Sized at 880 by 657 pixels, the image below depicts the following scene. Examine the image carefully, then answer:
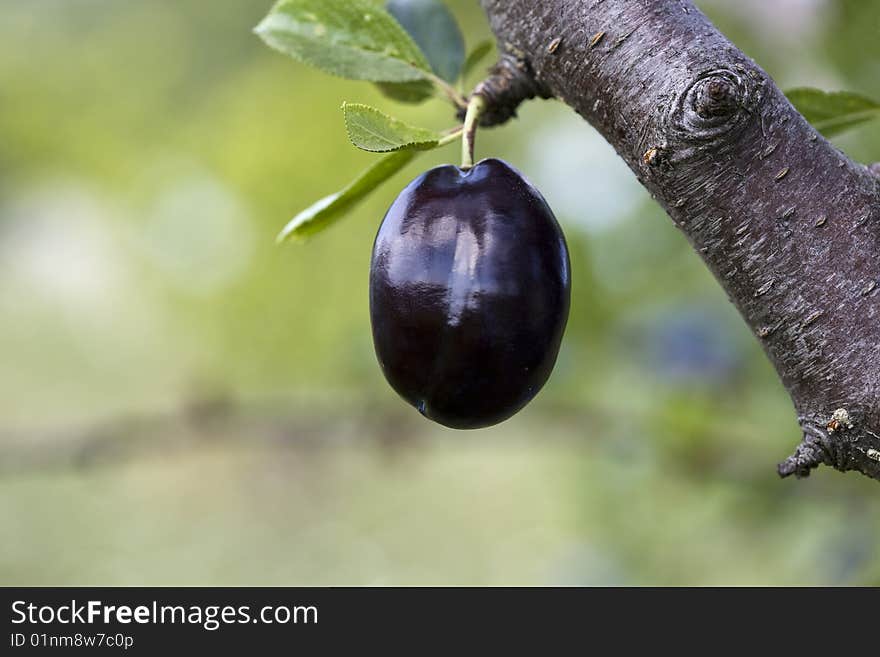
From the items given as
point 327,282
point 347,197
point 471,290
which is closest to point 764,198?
point 471,290

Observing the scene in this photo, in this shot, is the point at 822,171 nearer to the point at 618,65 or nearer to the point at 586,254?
the point at 618,65

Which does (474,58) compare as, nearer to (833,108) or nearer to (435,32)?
(435,32)

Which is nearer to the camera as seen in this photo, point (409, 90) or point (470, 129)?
point (470, 129)

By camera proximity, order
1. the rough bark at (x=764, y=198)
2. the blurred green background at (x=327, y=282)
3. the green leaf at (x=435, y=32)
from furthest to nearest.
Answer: the blurred green background at (x=327, y=282)
the green leaf at (x=435, y=32)
the rough bark at (x=764, y=198)

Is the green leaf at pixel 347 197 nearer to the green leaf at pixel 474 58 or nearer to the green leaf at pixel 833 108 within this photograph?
the green leaf at pixel 474 58

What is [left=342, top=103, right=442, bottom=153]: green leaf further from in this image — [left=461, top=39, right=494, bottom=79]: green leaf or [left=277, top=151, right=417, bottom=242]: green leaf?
[left=461, top=39, right=494, bottom=79]: green leaf

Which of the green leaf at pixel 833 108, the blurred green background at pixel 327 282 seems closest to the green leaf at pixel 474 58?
the green leaf at pixel 833 108
